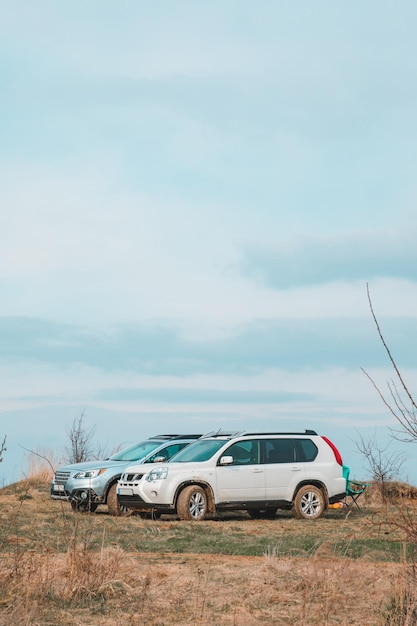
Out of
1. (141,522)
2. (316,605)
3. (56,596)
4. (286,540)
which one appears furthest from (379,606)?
(141,522)

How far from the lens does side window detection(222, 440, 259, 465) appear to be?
19453mm

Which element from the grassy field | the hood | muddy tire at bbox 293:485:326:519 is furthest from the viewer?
the hood

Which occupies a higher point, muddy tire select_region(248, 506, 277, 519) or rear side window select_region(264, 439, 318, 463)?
rear side window select_region(264, 439, 318, 463)

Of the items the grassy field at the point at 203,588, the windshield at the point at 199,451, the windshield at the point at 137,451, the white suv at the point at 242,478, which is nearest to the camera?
the grassy field at the point at 203,588

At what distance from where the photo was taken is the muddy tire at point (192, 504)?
18.6 meters

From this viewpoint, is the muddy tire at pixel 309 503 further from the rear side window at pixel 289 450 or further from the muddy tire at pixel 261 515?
the muddy tire at pixel 261 515

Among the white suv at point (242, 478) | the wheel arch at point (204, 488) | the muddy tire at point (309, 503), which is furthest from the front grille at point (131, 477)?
the muddy tire at point (309, 503)

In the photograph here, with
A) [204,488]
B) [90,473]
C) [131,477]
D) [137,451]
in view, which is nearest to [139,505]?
[131,477]

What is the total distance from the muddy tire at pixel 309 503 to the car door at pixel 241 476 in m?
0.83

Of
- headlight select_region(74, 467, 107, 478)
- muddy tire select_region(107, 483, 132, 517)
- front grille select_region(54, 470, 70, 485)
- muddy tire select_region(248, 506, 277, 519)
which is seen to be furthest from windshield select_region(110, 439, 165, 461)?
muddy tire select_region(248, 506, 277, 519)

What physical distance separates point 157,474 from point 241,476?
173 cm

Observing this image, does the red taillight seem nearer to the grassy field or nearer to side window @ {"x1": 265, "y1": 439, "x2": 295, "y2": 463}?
side window @ {"x1": 265, "y1": 439, "x2": 295, "y2": 463}

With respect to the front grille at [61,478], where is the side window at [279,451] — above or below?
above

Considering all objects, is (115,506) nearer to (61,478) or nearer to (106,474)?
(106,474)
